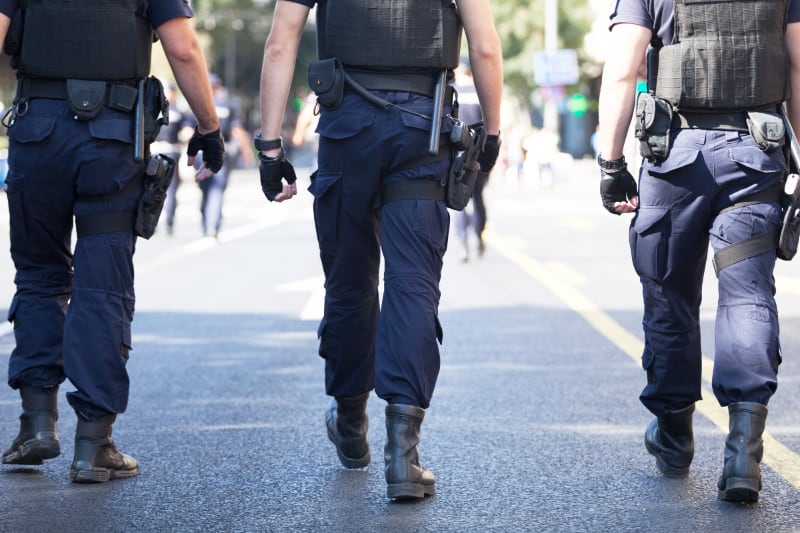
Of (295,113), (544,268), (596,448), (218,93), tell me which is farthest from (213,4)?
(596,448)

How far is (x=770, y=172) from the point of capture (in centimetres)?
462

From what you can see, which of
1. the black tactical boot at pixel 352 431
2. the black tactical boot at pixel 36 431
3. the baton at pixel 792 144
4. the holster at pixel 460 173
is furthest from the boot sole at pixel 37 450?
the baton at pixel 792 144

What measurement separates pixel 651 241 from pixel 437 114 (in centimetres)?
79

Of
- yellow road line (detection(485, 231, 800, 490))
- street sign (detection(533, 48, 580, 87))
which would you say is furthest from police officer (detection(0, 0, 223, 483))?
street sign (detection(533, 48, 580, 87))

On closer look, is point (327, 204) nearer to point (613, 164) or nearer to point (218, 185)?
point (613, 164)

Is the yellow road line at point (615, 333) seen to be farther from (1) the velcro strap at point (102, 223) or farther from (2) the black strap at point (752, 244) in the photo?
Result: (1) the velcro strap at point (102, 223)

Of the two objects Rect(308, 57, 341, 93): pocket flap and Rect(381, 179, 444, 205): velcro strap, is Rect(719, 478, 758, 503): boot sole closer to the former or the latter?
Rect(381, 179, 444, 205): velcro strap

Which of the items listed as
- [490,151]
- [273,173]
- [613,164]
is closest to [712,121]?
[613,164]

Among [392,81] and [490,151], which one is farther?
[490,151]

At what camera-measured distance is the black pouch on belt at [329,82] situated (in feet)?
15.2

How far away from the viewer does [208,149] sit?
5191mm

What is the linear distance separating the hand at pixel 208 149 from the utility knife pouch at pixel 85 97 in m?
0.48

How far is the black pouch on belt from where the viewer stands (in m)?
4.64

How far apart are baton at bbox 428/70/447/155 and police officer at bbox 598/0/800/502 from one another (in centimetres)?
52
